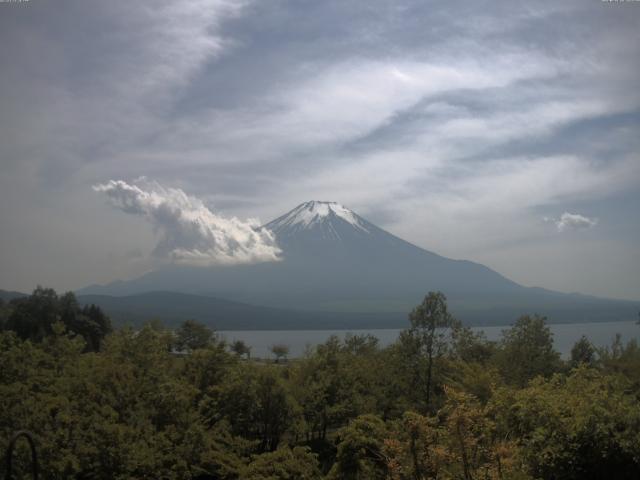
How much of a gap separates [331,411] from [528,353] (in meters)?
9.97

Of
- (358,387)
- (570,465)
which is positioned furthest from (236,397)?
(570,465)

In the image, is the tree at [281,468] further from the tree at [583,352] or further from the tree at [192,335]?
the tree at [192,335]

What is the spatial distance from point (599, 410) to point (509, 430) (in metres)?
2.78

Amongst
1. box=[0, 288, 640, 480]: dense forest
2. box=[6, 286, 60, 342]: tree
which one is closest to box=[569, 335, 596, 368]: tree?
box=[0, 288, 640, 480]: dense forest

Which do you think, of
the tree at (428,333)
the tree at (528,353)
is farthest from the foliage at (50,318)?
the tree at (528,353)

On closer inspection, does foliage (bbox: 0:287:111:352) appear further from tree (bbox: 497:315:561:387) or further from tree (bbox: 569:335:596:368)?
tree (bbox: 569:335:596:368)

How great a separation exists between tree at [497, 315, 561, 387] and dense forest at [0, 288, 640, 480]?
0.22 ft

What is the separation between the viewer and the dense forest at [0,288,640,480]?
1170 centimetres

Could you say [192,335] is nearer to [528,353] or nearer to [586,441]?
[528,353]

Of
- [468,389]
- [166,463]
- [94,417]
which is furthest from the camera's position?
[468,389]

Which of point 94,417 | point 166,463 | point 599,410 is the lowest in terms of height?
point 166,463

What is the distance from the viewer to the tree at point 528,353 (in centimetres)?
2616

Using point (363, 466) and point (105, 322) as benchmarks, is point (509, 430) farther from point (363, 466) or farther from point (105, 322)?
point (105, 322)

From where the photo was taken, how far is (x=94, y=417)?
15.7 meters
